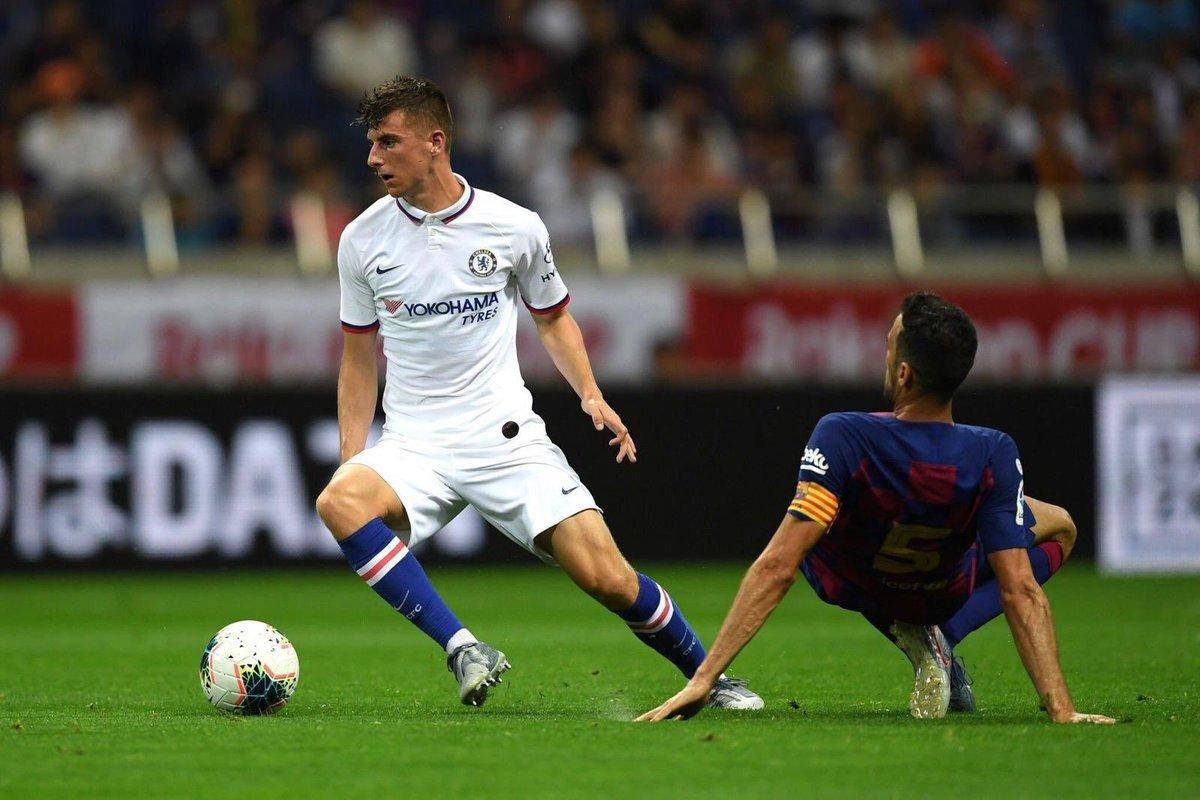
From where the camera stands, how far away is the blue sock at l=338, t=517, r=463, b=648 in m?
6.06

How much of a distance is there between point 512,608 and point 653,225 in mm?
5011

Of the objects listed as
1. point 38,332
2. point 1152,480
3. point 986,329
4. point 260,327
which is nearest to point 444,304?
point 1152,480

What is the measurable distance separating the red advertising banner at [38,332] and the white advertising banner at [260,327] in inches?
3.8

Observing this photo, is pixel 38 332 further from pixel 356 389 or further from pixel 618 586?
pixel 618 586

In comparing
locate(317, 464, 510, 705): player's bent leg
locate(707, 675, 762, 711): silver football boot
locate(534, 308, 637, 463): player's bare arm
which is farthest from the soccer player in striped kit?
locate(534, 308, 637, 463): player's bare arm

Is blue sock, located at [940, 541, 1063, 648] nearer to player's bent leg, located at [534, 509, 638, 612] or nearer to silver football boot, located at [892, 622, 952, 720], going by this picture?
silver football boot, located at [892, 622, 952, 720]

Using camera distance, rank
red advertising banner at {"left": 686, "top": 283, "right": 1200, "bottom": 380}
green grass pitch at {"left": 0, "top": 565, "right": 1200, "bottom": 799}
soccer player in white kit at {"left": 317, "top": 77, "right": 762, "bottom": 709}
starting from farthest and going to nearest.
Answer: red advertising banner at {"left": 686, "top": 283, "right": 1200, "bottom": 380} < soccer player in white kit at {"left": 317, "top": 77, "right": 762, "bottom": 709} < green grass pitch at {"left": 0, "top": 565, "right": 1200, "bottom": 799}

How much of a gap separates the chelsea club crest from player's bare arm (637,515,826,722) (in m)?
1.45

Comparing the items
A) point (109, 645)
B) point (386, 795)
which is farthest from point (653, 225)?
point (386, 795)

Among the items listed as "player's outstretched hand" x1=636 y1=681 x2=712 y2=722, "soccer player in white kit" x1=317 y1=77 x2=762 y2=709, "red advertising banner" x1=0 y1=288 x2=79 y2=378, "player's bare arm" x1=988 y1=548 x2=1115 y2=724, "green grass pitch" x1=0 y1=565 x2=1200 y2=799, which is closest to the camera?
"green grass pitch" x1=0 y1=565 x2=1200 y2=799

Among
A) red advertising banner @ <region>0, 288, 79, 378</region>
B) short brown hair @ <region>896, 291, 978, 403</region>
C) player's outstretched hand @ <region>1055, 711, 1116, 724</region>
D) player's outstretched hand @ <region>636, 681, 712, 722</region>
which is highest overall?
red advertising banner @ <region>0, 288, 79, 378</region>

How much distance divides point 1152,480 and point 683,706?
8.51 meters

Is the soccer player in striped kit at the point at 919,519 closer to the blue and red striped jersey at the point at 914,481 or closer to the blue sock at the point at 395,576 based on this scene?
the blue and red striped jersey at the point at 914,481

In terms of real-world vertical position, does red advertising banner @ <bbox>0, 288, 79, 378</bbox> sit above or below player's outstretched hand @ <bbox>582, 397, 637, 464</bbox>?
above
